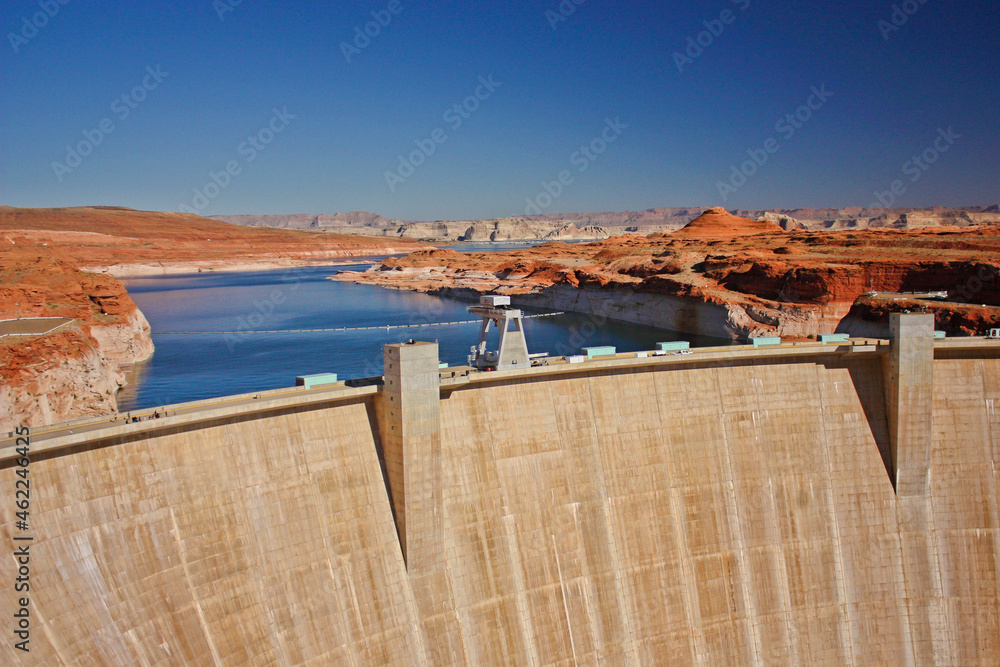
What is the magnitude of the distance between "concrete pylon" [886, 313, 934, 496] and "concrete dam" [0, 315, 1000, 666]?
0.07m

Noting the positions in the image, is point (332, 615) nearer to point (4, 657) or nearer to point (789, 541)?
point (4, 657)

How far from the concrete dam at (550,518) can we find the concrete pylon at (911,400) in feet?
0.22

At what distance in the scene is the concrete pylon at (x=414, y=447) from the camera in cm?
1686

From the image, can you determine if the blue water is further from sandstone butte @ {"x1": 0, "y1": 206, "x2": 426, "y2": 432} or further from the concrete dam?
the concrete dam

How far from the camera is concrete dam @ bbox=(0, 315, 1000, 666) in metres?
13.5

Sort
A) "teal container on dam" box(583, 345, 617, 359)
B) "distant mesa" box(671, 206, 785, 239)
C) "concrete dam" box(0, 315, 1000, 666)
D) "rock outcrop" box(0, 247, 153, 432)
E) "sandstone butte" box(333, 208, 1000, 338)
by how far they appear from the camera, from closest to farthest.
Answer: "concrete dam" box(0, 315, 1000, 666) → "teal container on dam" box(583, 345, 617, 359) → "rock outcrop" box(0, 247, 153, 432) → "sandstone butte" box(333, 208, 1000, 338) → "distant mesa" box(671, 206, 785, 239)

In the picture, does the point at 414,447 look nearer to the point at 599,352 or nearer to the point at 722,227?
the point at 599,352

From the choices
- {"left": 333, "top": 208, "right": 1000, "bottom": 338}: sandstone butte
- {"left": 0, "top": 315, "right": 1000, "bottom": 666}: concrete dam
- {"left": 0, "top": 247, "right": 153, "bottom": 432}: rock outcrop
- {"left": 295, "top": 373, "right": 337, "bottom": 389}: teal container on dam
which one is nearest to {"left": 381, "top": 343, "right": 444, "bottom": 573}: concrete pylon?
{"left": 0, "top": 315, "right": 1000, "bottom": 666}: concrete dam

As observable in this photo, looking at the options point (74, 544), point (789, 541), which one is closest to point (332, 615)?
point (74, 544)

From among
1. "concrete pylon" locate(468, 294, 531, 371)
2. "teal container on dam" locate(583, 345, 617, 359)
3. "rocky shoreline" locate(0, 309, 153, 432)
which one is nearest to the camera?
"concrete pylon" locate(468, 294, 531, 371)

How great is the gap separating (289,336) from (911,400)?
166ft

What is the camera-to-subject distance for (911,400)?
21.6m

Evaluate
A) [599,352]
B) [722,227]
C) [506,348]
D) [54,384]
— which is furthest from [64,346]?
[722,227]

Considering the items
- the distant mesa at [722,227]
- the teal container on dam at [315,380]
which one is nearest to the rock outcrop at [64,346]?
the teal container on dam at [315,380]
